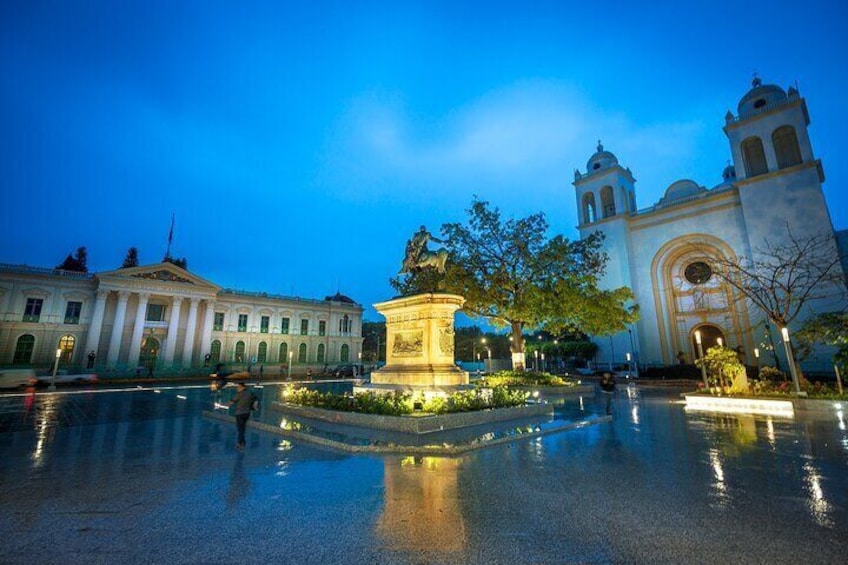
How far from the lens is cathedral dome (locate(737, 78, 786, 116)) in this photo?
35725 mm

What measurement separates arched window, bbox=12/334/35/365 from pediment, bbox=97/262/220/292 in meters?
9.87

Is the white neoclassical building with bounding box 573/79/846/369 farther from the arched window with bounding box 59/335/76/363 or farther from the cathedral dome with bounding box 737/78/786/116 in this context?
the arched window with bounding box 59/335/76/363

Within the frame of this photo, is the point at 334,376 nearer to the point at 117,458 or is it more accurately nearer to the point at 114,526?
the point at 117,458

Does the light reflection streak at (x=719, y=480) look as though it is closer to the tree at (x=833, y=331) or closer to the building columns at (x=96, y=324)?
the tree at (x=833, y=331)

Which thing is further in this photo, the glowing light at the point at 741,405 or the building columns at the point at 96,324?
the building columns at the point at 96,324

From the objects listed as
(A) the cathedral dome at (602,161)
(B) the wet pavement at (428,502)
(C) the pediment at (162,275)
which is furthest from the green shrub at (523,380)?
(C) the pediment at (162,275)

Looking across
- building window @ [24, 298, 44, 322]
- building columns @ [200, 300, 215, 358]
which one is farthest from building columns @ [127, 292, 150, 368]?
building window @ [24, 298, 44, 322]

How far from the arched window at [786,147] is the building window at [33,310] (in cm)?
7940

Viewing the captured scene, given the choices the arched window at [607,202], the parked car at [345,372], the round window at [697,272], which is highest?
the arched window at [607,202]

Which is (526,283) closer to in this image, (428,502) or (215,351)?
(428,502)

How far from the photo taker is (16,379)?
25297 mm

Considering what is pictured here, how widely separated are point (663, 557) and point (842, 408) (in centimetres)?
1579

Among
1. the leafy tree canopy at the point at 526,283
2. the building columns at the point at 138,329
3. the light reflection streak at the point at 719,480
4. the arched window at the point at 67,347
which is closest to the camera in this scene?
the light reflection streak at the point at 719,480

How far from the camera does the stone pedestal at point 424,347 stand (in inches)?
490
